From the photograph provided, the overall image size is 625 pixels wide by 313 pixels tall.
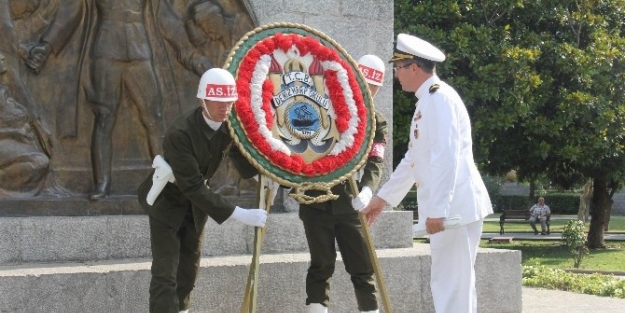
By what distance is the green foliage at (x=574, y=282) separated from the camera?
10.2 meters

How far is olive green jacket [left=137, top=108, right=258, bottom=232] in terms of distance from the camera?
6.02 metres

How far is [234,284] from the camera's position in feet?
24.6

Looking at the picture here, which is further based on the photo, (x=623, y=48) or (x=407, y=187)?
(x=623, y=48)

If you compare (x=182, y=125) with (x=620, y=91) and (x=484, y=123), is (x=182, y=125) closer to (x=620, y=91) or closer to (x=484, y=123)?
(x=484, y=123)

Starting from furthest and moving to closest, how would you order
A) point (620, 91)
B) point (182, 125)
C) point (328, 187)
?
point (620, 91), point (328, 187), point (182, 125)

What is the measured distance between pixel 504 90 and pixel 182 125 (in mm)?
12180

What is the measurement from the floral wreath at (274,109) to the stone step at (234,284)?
1311mm

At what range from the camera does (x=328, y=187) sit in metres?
6.60

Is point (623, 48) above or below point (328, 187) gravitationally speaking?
above

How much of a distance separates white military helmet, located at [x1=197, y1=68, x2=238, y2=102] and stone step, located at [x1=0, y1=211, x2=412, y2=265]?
2.14 meters

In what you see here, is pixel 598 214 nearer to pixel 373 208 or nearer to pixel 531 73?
pixel 531 73

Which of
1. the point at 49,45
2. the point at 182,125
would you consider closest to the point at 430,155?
the point at 182,125

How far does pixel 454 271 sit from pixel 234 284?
2300 millimetres

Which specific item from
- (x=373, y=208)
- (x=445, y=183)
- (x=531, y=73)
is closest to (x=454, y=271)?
(x=445, y=183)
